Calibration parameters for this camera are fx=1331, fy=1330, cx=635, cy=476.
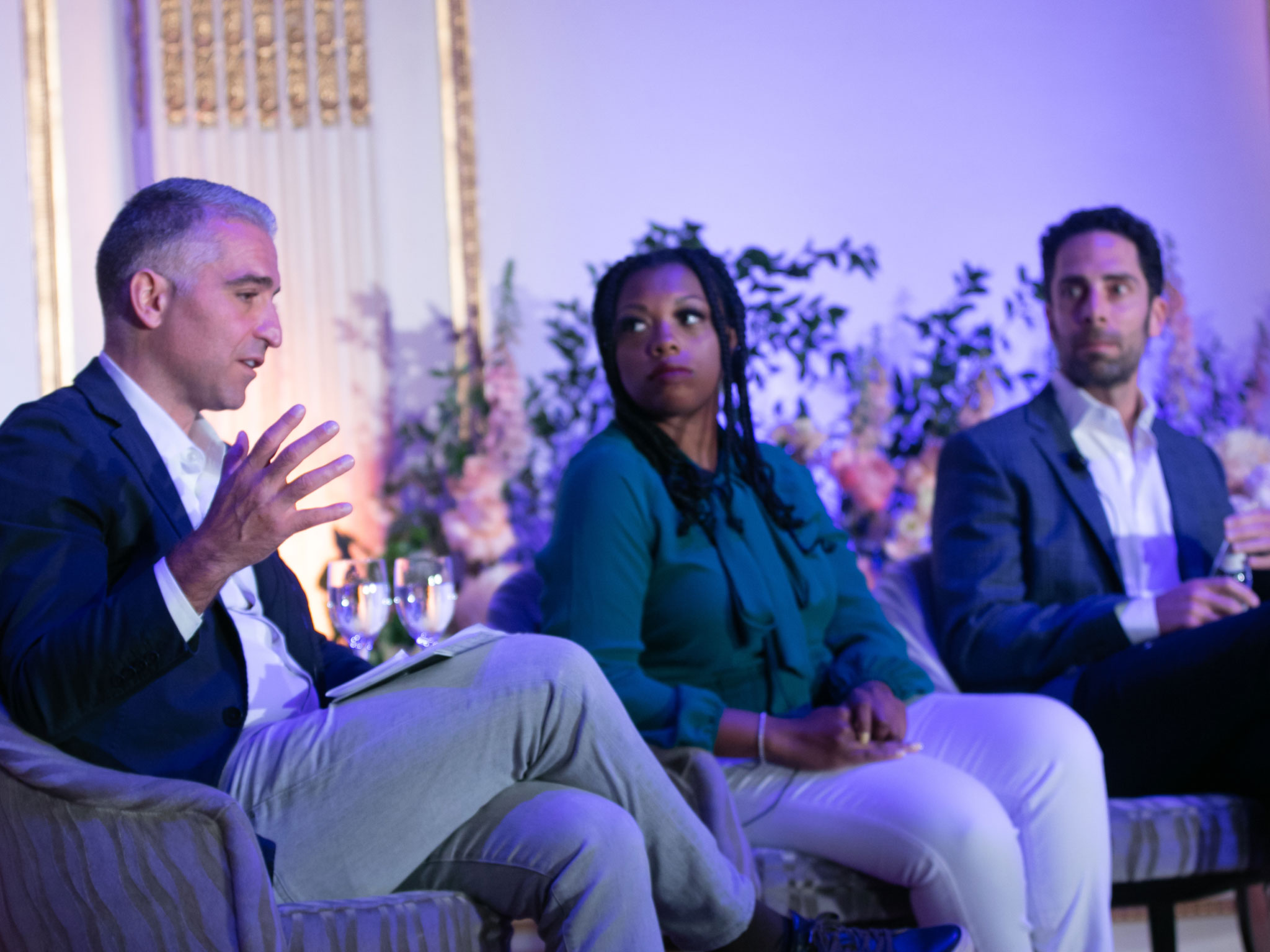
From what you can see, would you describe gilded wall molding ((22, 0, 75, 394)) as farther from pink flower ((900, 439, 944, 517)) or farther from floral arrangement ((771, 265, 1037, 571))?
pink flower ((900, 439, 944, 517))

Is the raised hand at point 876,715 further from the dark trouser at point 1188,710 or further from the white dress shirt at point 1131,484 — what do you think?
the white dress shirt at point 1131,484

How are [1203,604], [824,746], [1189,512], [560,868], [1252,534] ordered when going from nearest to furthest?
[560,868] → [824,746] → [1203,604] → [1252,534] → [1189,512]

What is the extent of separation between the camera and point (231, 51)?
3.54 metres

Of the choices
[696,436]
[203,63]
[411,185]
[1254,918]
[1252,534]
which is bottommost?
[1254,918]

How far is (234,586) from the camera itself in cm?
172

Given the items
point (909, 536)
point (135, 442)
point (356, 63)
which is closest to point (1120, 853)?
point (909, 536)

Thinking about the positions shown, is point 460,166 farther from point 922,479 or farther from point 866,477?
point 922,479

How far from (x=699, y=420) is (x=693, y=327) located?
0.16m

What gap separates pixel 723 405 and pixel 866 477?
0.99 metres

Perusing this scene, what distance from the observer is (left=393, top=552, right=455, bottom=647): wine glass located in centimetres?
231

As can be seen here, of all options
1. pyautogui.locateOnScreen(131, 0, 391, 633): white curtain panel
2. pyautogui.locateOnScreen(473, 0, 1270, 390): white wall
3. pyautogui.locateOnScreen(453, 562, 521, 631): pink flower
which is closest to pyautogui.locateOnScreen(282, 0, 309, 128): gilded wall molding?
pyautogui.locateOnScreen(131, 0, 391, 633): white curtain panel

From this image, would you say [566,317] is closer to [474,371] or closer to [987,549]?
[474,371]

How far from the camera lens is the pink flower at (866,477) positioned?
330 centimetres

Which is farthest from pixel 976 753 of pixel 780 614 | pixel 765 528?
pixel 765 528
